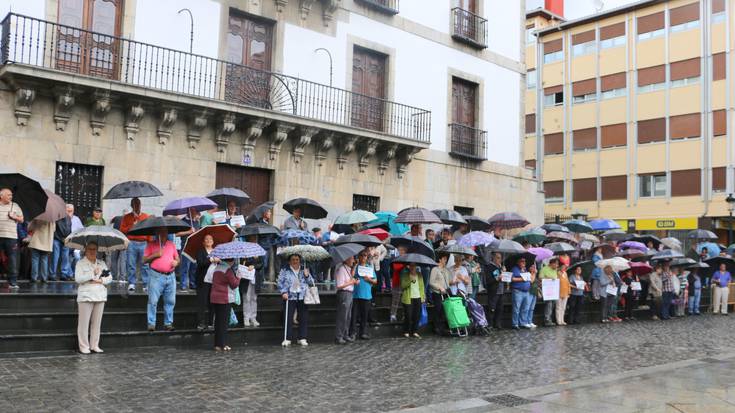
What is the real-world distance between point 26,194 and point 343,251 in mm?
5367

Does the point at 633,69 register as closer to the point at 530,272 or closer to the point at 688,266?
the point at 688,266

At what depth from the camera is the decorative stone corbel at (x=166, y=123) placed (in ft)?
51.7

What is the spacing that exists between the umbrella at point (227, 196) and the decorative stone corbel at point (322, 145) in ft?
14.2

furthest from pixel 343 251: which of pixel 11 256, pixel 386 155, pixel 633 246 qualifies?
pixel 633 246

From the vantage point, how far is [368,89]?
67.7 ft

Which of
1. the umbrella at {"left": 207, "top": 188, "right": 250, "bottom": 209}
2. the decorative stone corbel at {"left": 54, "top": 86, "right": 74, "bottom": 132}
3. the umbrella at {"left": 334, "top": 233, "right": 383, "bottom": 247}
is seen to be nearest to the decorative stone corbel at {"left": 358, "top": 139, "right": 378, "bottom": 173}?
the umbrella at {"left": 207, "top": 188, "right": 250, "bottom": 209}

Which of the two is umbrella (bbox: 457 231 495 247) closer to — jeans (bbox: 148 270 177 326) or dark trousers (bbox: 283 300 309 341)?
dark trousers (bbox: 283 300 309 341)

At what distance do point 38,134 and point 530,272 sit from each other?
1078 cm

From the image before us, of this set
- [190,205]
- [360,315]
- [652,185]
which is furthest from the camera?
[652,185]

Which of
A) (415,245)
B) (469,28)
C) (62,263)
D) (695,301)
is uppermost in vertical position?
(469,28)

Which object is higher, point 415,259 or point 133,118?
point 133,118

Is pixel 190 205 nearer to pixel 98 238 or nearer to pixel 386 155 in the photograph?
pixel 98 238

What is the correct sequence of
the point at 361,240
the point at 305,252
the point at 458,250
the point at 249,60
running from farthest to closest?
the point at 249,60
the point at 458,250
the point at 361,240
the point at 305,252

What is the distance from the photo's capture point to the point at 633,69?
39344 millimetres
